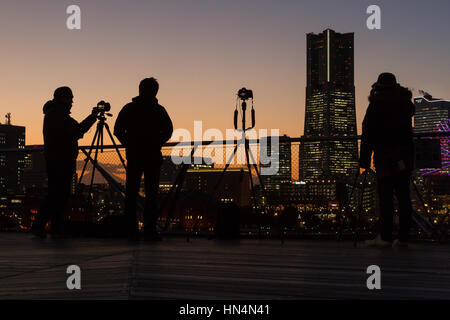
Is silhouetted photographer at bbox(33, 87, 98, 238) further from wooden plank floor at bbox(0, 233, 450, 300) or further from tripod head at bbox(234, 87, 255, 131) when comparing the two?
wooden plank floor at bbox(0, 233, 450, 300)

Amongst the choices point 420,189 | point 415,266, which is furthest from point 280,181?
point 415,266

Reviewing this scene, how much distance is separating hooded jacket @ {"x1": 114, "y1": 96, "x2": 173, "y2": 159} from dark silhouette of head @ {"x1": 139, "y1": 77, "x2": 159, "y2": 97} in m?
0.05

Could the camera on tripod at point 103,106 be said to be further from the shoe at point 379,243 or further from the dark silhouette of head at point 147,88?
the shoe at point 379,243

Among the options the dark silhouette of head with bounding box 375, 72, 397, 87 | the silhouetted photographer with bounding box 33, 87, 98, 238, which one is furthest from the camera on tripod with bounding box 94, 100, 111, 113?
the dark silhouette of head with bounding box 375, 72, 397, 87

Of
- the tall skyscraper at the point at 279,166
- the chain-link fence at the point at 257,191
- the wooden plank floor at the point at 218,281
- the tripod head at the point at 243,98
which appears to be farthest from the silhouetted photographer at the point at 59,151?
the wooden plank floor at the point at 218,281

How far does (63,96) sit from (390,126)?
3452mm

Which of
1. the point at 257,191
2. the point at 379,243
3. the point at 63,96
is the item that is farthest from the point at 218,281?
the point at 63,96

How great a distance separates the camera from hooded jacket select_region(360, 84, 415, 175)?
15.5ft

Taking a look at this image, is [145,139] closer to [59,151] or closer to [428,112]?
[59,151]

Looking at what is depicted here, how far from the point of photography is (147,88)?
5.36m

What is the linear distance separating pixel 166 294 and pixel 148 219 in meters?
3.74

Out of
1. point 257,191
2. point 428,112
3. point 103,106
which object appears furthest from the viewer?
point 428,112

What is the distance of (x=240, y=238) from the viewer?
612cm

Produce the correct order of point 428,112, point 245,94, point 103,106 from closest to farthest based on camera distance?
point 245,94, point 103,106, point 428,112
